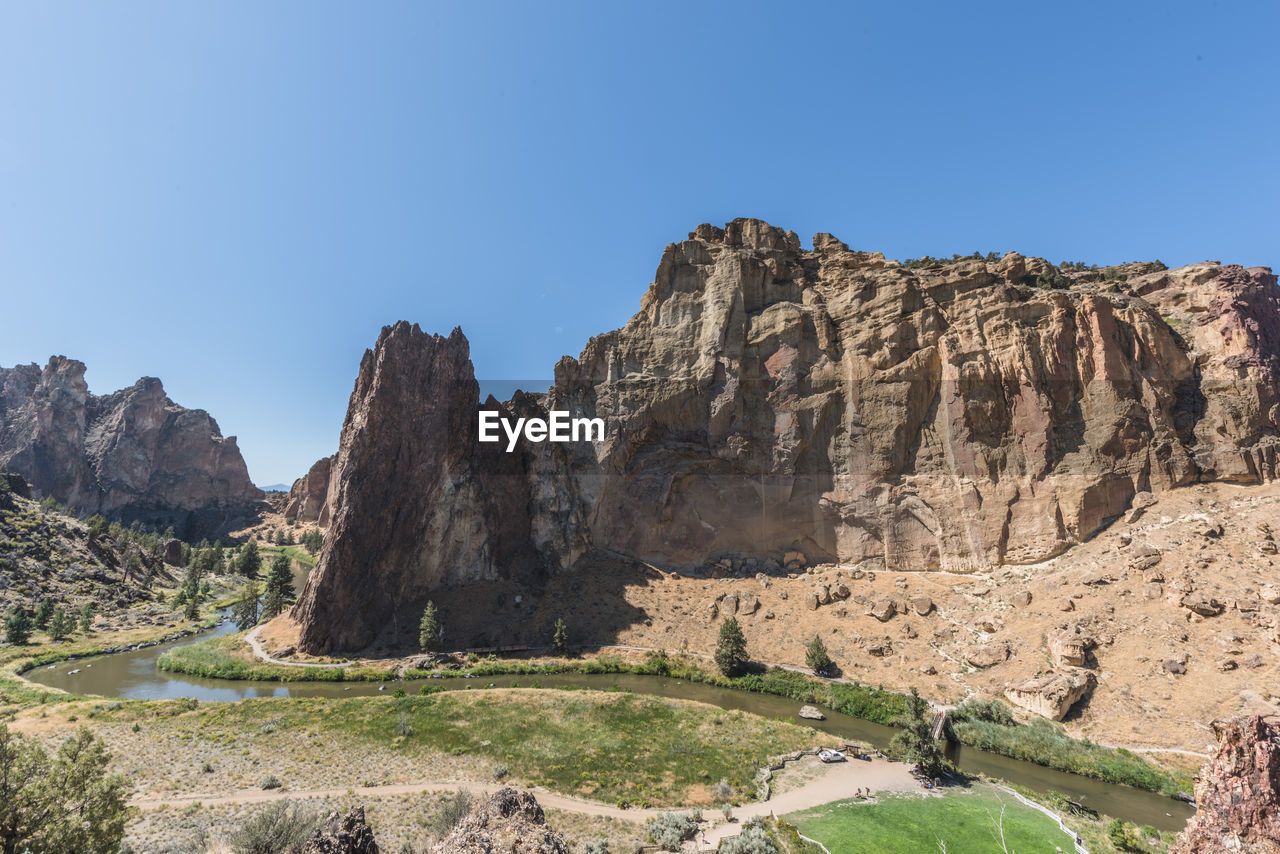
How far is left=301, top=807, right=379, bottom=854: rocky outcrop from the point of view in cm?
1000

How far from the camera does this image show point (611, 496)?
6438 cm

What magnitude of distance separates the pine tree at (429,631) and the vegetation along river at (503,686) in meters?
5.47

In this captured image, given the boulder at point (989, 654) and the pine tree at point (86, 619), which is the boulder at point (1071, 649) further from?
the pine tree at point (86, 619)

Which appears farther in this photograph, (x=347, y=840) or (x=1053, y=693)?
(x=1053, y=693)

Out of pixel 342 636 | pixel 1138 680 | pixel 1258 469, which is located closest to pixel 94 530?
pixel 342 636

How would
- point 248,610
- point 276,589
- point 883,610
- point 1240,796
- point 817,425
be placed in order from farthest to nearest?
point 248,610 → point 276,589 → point 817,425 → point 883,610 → point 1240,796

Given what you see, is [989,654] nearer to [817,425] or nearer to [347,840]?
[817,425]

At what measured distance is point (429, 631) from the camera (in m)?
48.8

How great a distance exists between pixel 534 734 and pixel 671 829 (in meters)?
14.1

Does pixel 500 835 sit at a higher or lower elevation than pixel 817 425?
lower

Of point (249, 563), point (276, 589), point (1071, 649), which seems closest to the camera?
point (1071, 649)

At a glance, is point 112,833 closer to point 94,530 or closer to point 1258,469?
point 1258,469

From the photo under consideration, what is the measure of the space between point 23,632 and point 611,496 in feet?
199

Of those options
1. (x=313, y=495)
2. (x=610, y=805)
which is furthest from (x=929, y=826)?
(x=313, y=495)
